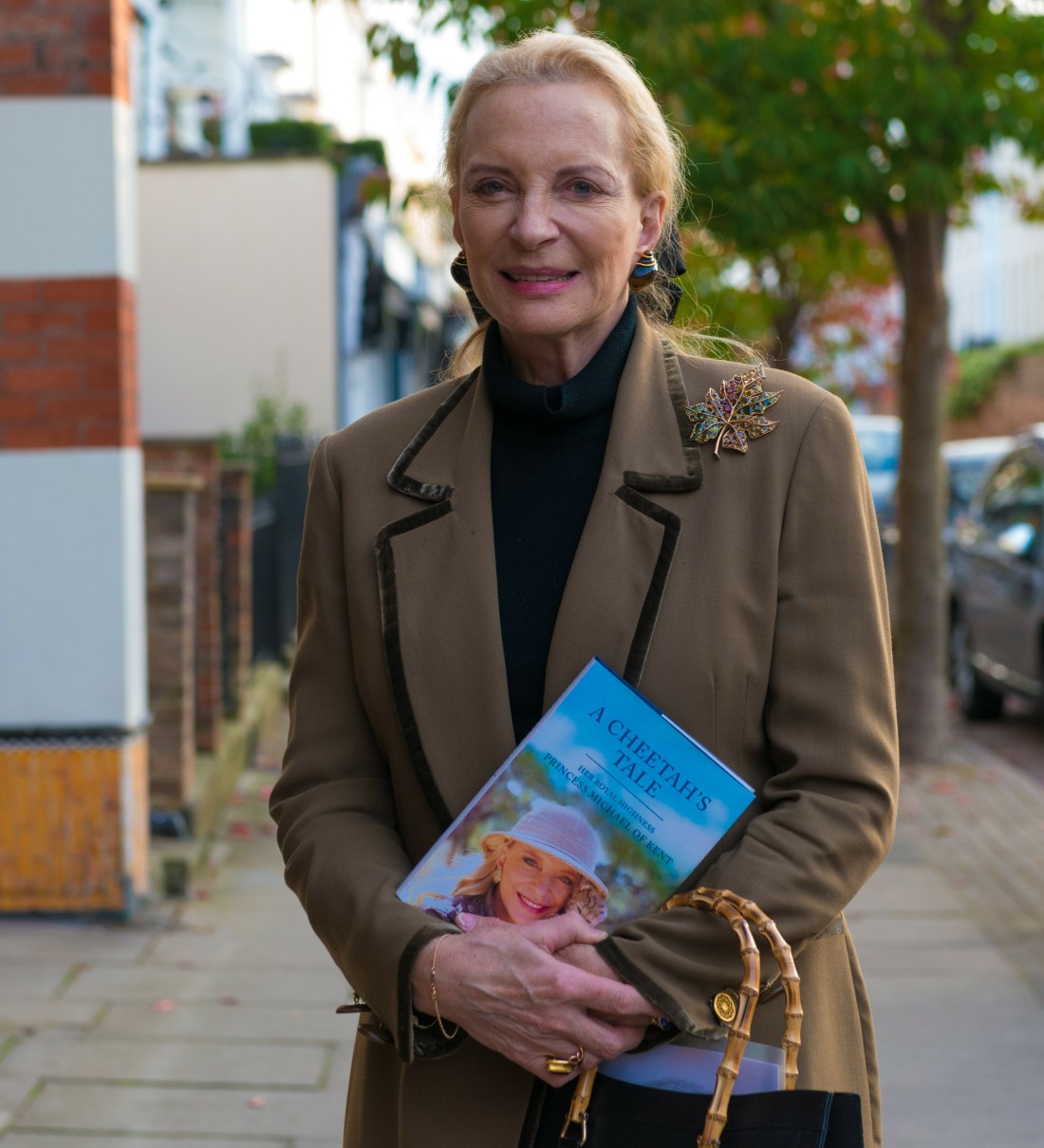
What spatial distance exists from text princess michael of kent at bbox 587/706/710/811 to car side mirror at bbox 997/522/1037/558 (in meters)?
8.60

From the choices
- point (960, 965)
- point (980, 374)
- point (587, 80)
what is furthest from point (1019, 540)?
point (980, 374)

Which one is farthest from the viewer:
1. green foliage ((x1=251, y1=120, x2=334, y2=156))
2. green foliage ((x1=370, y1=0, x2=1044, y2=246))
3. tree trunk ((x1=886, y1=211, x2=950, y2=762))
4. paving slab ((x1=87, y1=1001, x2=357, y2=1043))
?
green foliage ((x1=251, y1=120, x2=334, y2=156))

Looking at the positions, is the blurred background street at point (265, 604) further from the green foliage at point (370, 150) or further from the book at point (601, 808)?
the green foliage at point (370, 150)

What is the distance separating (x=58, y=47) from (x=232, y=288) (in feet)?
33.9

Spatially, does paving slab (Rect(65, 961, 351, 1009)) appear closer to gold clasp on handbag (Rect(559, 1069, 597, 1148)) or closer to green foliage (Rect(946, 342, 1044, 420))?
gold clasp on handbag (Rect(559, 1069, 597, 1148))

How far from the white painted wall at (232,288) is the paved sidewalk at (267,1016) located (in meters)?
9.43

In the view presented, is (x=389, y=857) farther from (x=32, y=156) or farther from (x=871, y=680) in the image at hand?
(x=32, y=156)

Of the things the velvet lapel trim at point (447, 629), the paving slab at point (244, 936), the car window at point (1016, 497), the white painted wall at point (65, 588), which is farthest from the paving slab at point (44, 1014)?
the car window at point (1016, 497)

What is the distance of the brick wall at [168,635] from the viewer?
7078mm

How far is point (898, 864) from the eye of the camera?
7473 mm

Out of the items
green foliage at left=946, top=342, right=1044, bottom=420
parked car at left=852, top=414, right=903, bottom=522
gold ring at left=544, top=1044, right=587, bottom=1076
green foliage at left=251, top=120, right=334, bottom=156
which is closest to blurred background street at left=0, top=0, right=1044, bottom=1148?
gold ring at left=544, top=1044, right=587, bottom=1076

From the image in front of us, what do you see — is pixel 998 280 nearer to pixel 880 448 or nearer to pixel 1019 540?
pixel 880 448

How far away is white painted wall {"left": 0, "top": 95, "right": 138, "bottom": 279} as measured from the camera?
593cm

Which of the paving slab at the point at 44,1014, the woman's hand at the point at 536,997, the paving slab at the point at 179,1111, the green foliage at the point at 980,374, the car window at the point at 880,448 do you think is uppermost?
the woman's hand at the point at 536,997
